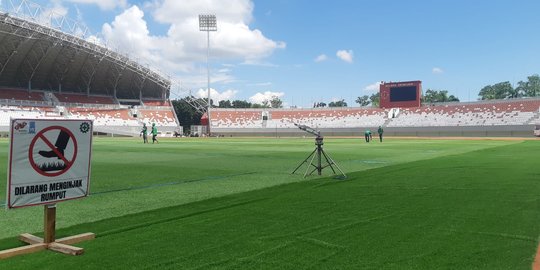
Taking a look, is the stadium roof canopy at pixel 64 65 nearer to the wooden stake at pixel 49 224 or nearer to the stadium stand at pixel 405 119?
the stadium stand at pixel 405 119

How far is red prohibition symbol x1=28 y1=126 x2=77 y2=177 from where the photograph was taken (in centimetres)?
535

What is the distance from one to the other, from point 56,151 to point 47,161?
0.16 metres

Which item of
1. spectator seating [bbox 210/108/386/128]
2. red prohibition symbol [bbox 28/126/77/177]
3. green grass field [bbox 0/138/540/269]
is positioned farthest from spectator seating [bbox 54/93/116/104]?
red prohibition symbol [bbox 28/126/77/177]

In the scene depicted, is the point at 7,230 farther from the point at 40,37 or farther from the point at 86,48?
the point at 86,48

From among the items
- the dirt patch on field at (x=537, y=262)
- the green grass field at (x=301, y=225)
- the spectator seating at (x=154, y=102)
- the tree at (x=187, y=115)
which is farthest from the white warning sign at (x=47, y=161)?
the tree at (x=187, y=115)

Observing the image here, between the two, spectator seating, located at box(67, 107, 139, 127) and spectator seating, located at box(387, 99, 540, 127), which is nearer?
spectator seating, located at box(387, 99, 540, 127)

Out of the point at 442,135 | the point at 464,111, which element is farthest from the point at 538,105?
the point at 442,135

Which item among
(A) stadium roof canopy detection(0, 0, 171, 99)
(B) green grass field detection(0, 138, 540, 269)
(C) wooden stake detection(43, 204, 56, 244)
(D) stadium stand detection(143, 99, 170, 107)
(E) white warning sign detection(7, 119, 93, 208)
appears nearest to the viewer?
(B) green grass field detection(0, 138, 540, 269)

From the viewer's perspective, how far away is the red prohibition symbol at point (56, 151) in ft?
17.5

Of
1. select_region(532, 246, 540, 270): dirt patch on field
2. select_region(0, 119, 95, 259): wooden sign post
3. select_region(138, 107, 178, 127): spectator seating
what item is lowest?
select_region(532, 246, 540, 270): dirt patch on field

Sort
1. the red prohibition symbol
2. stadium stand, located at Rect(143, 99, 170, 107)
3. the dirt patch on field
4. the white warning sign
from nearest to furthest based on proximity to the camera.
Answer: the dirt patch on field < the white warning sign < the red prohibition symbol < stadium stand, located at Rect(143, 99, 170, 107)

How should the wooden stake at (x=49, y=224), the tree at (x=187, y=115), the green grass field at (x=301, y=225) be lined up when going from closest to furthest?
the green grass field at (x=301, y=225) < the wooden stake at (x=49, y=224) < the tree at (x=187, y=115)

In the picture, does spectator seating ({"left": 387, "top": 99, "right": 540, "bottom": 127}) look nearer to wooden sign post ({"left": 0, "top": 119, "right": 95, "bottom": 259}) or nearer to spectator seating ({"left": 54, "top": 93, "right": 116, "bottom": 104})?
spectator seating ({"left": 54, "top": 93, "right": 116, "bottom": 104})

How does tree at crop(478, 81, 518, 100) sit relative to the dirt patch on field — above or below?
above
